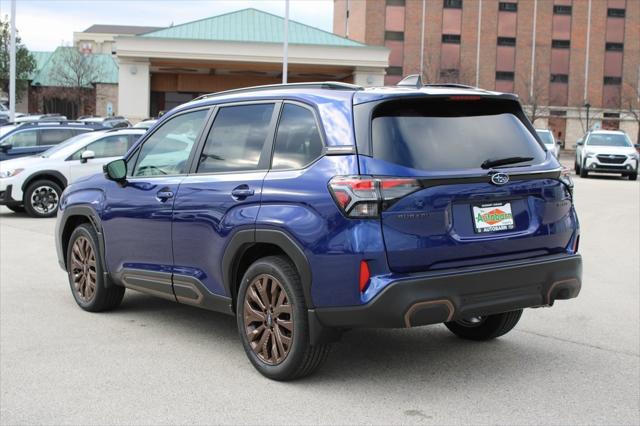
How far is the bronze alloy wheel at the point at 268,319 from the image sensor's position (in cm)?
514

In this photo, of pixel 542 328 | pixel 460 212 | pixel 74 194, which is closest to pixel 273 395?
pixel 460 212

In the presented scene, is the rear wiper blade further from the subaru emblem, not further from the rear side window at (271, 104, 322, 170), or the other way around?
the rear side window at (271, 104, 322, 170)

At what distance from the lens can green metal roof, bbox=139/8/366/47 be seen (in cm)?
4816

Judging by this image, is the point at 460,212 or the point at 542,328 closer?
the point at 460,212

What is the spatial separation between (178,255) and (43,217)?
1094cm

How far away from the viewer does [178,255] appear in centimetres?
603

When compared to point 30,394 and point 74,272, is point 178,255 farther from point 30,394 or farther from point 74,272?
point 74,272

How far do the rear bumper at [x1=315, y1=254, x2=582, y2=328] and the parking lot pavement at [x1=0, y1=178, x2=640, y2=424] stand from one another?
514mm

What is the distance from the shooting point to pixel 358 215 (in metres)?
4.67

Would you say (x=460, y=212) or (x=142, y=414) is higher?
(x=460, y=212)

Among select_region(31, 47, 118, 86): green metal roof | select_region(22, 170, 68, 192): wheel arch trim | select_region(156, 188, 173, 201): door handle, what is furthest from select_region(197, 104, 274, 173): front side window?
select_region(31, 47, 118, 86): green metal roof

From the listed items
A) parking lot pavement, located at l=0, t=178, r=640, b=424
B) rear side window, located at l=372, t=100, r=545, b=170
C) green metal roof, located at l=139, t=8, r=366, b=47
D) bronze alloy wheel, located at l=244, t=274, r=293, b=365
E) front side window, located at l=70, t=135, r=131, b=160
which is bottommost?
parking lot pavement, located at l=0, t=178, r=640, b=424

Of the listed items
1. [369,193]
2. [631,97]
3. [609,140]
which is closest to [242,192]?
[369,193]

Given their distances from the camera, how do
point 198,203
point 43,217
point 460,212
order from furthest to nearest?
point 43,217 < point 198,203 < point 460,212
